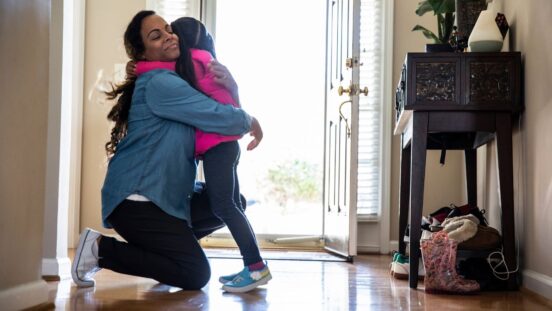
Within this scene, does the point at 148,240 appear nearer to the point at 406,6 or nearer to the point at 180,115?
the point at 180,115

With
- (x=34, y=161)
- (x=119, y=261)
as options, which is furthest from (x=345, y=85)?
(x=34, y=161)

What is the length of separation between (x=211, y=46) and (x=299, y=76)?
179 inches

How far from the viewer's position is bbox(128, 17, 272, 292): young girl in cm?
246

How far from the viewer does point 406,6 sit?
14.6 ft

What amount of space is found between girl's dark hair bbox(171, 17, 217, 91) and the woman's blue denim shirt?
0.20 feet

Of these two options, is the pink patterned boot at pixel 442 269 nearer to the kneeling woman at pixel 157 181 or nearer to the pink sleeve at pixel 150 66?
the kneeling woman at pixel 157 181

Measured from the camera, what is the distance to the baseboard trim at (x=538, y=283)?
2.35m

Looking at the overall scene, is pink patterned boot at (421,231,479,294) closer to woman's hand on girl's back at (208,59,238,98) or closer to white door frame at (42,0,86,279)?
woman's hand on girl's back at (208,59,238,98)

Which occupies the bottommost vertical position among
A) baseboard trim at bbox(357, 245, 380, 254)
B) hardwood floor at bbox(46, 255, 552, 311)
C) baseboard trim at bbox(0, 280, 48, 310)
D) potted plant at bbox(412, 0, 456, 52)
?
baseboard trim at bbox(357, 245, 380, 254)

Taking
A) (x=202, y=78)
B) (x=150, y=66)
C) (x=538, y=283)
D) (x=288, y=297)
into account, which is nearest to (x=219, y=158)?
(x=202, y=78)

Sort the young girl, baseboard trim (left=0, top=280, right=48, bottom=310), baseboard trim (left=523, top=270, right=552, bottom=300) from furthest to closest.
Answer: the young girl → baseboard trim (left=523, top=270, right=552, bottom=300) → baseboard trim (left=0, top=280, right=48, bottom=310)

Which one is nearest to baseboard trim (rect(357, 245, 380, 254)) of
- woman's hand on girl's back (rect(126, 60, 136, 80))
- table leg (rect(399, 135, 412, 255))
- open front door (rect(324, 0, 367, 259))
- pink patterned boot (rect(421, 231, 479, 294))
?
open front door (rect(324, 0, 367, 259))

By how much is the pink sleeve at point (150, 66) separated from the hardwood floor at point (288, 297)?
0.82 m

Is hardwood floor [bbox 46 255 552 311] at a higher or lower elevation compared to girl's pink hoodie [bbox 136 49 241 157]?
lower
